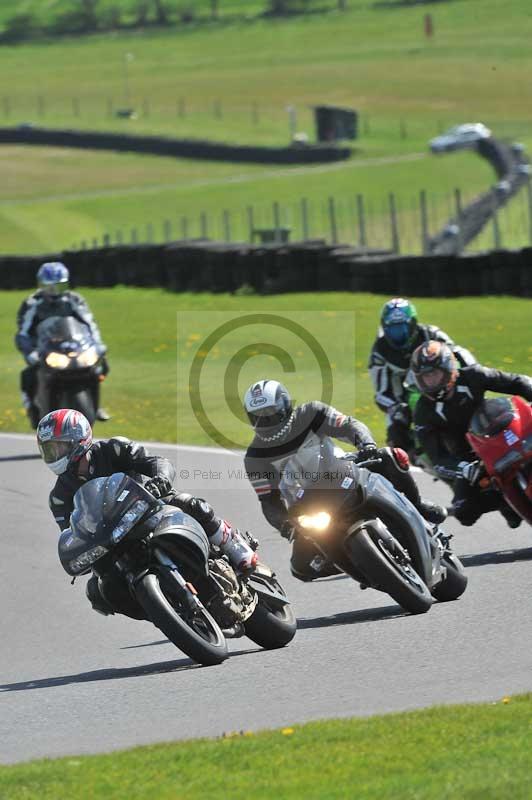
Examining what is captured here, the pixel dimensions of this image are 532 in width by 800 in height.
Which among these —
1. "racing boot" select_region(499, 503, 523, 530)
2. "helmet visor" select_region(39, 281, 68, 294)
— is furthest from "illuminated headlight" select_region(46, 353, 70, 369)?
"racing boot" select_region(499, 503, 523, 530)

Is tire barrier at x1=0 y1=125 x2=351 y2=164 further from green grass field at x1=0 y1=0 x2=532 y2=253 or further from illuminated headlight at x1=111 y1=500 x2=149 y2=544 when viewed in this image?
illuminated headlight at x1=111 y1=500 x2=149 y2=544

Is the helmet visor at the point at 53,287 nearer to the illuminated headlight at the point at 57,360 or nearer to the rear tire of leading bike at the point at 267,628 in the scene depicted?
the illuminated headlight at the point at 57,360

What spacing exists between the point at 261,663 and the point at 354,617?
3.71 feet

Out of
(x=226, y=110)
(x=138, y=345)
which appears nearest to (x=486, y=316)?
(x=138, y=345)

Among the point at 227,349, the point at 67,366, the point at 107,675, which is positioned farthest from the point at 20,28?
the point at 107,675

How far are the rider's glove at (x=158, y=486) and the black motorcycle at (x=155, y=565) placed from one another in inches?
3.1

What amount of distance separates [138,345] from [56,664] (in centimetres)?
1628

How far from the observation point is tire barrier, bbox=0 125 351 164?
68.6m

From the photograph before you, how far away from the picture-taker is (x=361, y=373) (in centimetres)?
2072

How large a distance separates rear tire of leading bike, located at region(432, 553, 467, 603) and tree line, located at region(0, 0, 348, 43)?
432 ft

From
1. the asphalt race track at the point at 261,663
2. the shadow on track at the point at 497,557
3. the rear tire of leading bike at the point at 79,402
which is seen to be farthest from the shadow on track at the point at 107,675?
the rear tire of leading bike at the point at 79,402

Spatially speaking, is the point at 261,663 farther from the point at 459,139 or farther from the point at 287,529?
the point at 459,139

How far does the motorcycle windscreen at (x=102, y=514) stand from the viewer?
8195 millimetres

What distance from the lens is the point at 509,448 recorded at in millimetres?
9750
